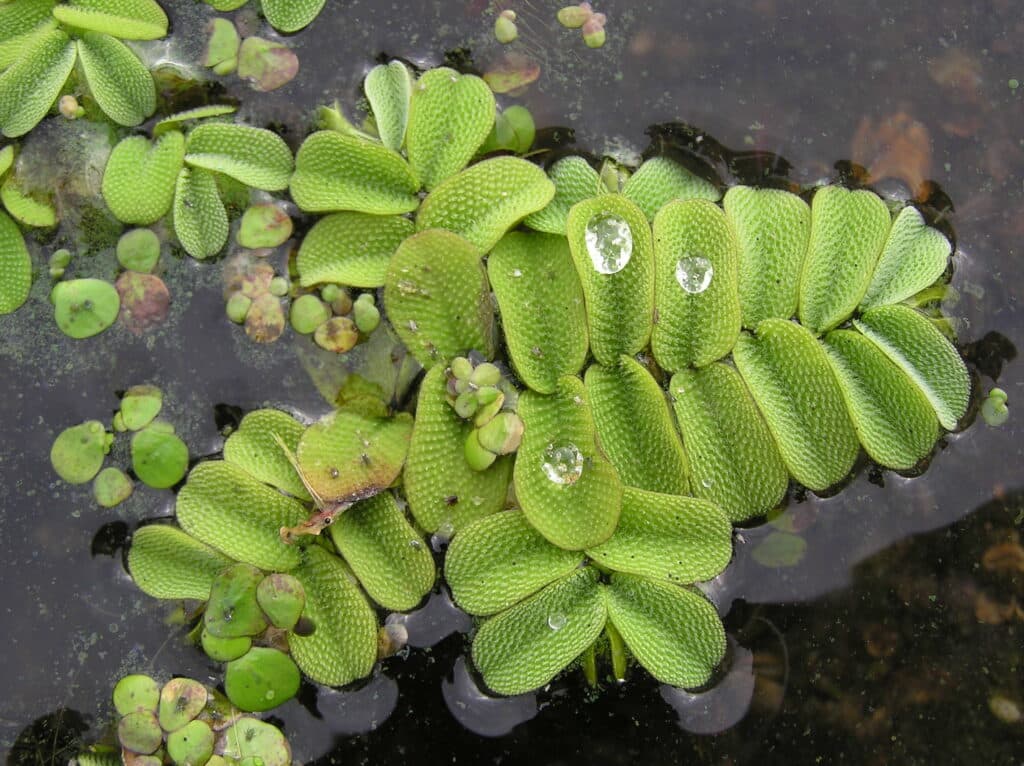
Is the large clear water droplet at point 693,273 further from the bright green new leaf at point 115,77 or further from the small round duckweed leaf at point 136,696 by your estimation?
the small round duckweed leaf at point 136,696

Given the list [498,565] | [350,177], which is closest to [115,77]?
[350,177]

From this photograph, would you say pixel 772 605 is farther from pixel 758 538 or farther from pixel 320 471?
pixel 320 471

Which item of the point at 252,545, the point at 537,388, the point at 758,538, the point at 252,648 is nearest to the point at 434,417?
the point at 537,388

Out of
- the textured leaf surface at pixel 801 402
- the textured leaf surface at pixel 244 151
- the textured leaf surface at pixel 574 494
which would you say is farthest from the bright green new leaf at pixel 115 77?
the textured leaf surface at pixel 801 402

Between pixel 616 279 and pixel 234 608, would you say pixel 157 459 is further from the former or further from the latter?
pixel 616 279

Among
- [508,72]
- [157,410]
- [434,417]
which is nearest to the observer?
[434,417]
